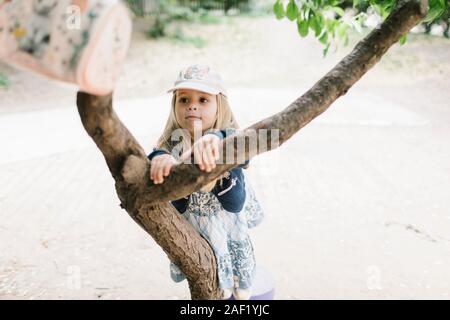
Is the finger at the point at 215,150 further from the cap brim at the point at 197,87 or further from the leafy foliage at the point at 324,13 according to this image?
the leafy foliage at the point at 324,13

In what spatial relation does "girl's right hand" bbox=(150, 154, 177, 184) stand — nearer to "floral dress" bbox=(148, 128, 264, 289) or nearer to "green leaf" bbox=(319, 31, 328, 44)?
"floral dress" bbox=(148, 128, 264, 289)

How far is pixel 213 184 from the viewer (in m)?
1.72

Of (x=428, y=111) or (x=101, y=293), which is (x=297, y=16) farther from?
(x=428, y=111)

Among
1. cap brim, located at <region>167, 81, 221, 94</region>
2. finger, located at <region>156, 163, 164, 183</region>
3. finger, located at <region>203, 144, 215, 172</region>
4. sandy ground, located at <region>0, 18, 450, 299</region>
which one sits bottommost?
sandy ground, located at <region>0, 18, 450, 299</region>

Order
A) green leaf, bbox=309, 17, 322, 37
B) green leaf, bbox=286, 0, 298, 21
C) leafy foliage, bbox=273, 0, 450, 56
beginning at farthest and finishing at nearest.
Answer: green leaf, bbox=309, 17, 322, 37, green leaf, bbox=286, 0, 298, 21, leafy foliage, bbox=273, 0, 450, 56

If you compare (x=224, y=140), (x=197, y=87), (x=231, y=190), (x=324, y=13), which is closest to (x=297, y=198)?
(x=324, y=13)

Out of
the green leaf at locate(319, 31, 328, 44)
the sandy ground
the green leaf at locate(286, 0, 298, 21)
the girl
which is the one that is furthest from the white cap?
the sandy ground

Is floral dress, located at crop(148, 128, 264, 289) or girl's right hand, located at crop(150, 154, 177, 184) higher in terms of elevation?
girl's right hand, located at crop(150, 154, 177, 184)

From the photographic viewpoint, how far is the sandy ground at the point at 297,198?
127 inches

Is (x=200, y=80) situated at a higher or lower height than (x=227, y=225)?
higher

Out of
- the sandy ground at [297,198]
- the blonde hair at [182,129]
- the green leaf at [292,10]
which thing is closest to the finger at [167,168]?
the blonde hair at [182,129]

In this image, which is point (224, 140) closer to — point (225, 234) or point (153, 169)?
point (153, 169)

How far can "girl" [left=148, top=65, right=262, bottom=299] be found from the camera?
68.4 inches

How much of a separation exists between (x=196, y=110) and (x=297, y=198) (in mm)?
3131
